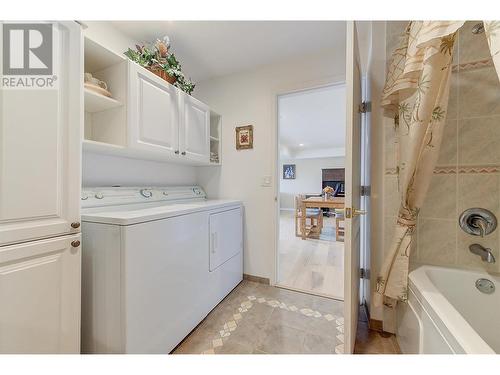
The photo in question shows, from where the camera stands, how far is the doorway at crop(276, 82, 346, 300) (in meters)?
2.27

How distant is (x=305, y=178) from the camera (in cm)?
869

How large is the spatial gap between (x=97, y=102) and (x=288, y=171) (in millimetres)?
8095

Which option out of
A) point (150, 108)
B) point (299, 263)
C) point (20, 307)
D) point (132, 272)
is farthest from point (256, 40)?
point (299, 263)

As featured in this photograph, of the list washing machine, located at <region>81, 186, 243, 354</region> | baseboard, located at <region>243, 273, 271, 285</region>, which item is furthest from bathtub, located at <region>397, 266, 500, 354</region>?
washing machine, located at <region>81, 186, 243, 354</region>

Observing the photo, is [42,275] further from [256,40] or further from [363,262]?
[256,40]

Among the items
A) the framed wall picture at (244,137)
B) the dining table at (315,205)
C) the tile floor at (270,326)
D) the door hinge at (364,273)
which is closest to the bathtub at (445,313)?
the door hinge at (364,273)

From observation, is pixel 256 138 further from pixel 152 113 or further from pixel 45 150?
pixel 45 150

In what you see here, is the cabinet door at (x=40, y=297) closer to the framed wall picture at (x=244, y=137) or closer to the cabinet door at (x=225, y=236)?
Answer: the cabinet door at (x=225, y=236)

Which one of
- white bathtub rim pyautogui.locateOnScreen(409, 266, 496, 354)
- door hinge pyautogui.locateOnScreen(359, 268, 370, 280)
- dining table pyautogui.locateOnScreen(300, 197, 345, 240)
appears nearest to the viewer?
white bathtub rim pyautogui.locateOnScreen(409, 266, 496, 354)

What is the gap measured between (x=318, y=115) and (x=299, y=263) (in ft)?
10.2

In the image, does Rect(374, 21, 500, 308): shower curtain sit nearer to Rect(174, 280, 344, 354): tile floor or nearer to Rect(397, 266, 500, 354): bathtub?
Rect(397, 266, 500, 354): bathtub

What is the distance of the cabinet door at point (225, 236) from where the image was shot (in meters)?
1.72

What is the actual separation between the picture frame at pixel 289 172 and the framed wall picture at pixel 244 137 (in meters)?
6.81

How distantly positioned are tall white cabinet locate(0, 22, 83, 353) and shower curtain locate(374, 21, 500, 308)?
1.67m
